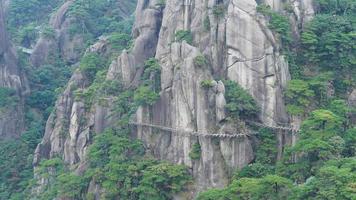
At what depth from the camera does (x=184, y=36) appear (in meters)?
46.9

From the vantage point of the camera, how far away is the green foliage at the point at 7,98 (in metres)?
57.8

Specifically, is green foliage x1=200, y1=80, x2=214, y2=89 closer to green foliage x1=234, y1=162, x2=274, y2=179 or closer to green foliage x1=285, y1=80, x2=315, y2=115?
green foliage x1=285, y1=80, x2=315, y2=115

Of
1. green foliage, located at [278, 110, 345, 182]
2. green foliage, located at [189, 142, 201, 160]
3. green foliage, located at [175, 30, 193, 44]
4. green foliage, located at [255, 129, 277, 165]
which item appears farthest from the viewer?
green foliage, located at [175, 30, 193, 44]

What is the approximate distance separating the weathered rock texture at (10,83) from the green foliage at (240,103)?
62.6ft

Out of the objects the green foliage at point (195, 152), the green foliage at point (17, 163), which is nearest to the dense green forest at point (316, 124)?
the green foliage at point (195, 152)

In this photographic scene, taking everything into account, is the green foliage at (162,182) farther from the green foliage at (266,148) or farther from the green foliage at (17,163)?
the green foliage at (17,163)

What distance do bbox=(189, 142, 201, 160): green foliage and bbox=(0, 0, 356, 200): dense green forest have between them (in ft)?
0.19

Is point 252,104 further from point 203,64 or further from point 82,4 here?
point 82,4

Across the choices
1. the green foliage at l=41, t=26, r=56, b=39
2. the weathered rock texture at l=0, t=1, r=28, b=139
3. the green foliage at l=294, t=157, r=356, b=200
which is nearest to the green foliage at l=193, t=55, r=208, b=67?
the green foliage at l=294, t=157, r=356, b=200

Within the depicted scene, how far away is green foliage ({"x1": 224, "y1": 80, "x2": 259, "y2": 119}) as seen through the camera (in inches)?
1700

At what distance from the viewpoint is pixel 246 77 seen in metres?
44.5

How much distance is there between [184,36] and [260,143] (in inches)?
287

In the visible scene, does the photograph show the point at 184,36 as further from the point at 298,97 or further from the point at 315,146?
the point at 315,146

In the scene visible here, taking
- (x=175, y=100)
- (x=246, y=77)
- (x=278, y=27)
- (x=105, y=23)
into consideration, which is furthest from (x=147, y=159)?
(x=105, y=23)
